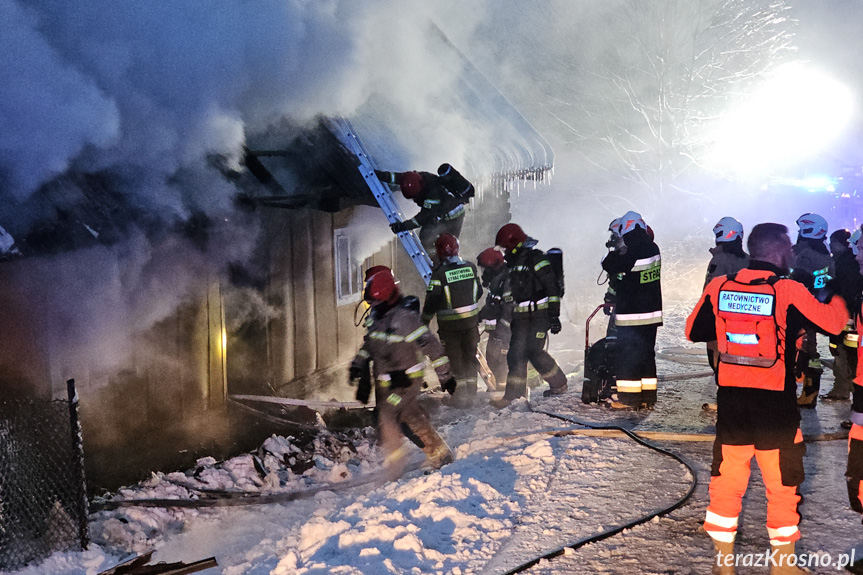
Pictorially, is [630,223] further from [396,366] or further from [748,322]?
[748,322]

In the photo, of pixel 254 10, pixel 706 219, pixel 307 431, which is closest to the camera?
pixel 254 10

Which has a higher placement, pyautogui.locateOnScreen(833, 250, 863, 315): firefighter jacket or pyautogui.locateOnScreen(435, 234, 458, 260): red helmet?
pyautogui.locateOnScreen(435, 234, 458, 260): red helmet

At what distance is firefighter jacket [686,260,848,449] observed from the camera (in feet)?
11.1

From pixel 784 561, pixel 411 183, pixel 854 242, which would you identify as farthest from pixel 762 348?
pixel 854 242

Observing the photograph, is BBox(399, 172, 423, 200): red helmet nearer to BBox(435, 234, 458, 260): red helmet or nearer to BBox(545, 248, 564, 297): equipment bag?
BBox(435, 234, 458, 260): red helmet

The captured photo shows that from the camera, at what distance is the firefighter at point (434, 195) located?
763 centimetres

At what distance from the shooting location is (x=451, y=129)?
1018 cm

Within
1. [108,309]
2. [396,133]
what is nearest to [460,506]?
[108,309]

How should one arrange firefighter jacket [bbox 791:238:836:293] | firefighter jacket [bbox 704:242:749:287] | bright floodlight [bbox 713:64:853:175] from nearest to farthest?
firefighter jacket [bbox 704:242:749:287], firefighter jacket [bbox 791:238:836:293], bright floodlight [bbox 713:64:853:175]

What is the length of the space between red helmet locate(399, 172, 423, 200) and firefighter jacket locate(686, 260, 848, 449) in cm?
451

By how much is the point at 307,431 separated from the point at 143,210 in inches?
122

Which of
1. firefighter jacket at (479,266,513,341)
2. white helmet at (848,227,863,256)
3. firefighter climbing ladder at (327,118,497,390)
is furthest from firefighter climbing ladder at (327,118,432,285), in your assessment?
white helmet at (848,227,863,256)

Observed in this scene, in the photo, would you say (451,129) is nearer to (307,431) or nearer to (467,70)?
(467,70)

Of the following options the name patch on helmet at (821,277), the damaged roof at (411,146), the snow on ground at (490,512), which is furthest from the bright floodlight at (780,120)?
the snow on ground at (490,512)
